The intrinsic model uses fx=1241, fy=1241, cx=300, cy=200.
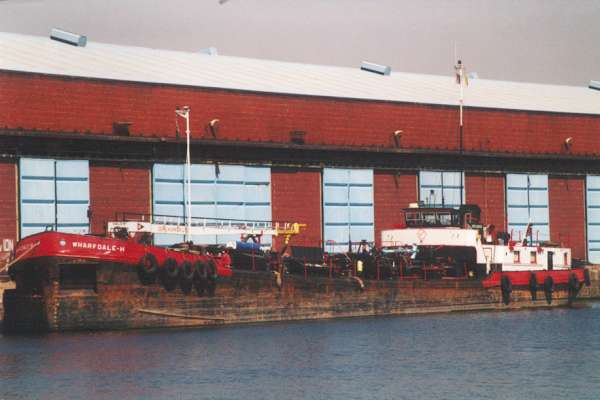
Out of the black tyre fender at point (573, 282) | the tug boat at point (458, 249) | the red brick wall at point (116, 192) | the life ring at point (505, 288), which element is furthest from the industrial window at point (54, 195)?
the black tyre fender at point (573, 282)

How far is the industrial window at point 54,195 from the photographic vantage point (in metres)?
56.2

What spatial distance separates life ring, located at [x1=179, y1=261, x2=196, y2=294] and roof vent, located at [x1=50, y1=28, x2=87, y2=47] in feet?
64.9

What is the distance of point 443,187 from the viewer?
6944 centimetres

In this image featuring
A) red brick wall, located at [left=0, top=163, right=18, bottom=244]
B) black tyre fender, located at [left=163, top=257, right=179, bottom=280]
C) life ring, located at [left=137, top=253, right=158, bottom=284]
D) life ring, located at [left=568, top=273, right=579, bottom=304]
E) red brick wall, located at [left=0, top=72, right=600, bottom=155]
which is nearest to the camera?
life ring, located at [left=137, top=253, right=158, bottom=284]

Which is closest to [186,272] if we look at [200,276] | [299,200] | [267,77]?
[200,276]

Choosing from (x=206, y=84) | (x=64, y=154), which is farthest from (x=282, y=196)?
(x=64, y=154)

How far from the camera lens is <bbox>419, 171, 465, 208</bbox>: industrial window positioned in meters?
68.7

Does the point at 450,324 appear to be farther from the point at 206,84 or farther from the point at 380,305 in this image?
the point at 206,84

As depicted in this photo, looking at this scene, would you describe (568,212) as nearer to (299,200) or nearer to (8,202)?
Answer: (299,200)

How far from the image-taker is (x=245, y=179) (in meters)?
62.9

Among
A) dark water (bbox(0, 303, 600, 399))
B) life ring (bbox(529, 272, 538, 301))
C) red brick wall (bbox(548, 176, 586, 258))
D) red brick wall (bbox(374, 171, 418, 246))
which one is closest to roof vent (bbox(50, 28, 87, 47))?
red brick wall (bbox(374, 171, 418, 246))

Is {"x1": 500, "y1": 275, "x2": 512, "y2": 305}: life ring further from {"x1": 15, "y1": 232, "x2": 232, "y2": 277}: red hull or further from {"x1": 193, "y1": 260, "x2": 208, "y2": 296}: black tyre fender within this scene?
{"x1": 15, "y1": 232, "x2": 232, "y2": 277}: red hull

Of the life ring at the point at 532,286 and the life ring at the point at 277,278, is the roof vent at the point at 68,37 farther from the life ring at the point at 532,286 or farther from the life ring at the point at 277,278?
the life ring at the point at 532,286

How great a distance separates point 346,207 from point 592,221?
1753 cm
